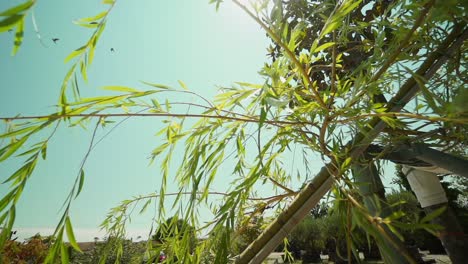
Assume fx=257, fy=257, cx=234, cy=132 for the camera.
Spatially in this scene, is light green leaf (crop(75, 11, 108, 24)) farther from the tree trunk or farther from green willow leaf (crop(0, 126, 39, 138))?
the tree trunk

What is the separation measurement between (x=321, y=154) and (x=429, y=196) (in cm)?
136

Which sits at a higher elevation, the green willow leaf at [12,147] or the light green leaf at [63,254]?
the green willow leaf at [12,147]

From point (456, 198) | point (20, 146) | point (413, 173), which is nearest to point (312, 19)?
point (413, 173)

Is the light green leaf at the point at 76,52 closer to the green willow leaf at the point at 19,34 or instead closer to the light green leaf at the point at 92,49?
the light green leaf at the point at 92,49

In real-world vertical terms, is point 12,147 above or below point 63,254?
above

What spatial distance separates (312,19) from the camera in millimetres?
1532

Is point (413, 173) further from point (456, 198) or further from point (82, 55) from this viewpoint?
point (456, 198)

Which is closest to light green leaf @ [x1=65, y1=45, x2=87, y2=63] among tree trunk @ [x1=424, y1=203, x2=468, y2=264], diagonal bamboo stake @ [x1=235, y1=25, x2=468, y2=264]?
diagonal bamboo stake @ [x1=235, y1=25, x2=468, y2=264]

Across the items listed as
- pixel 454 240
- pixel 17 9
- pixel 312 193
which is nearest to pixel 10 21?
pixel 17 9

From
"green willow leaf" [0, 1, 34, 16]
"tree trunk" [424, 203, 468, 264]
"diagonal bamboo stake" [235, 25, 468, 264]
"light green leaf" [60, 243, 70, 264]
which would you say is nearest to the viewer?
"green willow leaf" [0, 1, 34, 16]

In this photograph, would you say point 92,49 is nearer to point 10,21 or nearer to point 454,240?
point 10,21

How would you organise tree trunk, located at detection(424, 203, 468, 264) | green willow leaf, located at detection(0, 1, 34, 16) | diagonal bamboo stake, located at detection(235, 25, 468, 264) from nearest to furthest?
green willow leaf, located at detection(0, 1, 34, 16) < diagonal bamboo stake, located at detection(235, 25, 468, 264) < tree trunk, located at detection(424, 203, 468, 264)

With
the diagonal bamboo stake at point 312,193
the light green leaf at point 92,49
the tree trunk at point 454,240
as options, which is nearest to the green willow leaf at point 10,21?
the light green leaf at point 92,49

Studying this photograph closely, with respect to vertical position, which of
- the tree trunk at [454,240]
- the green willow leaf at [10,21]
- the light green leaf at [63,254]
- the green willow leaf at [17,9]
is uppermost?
the green willow leaf at [17,9]
